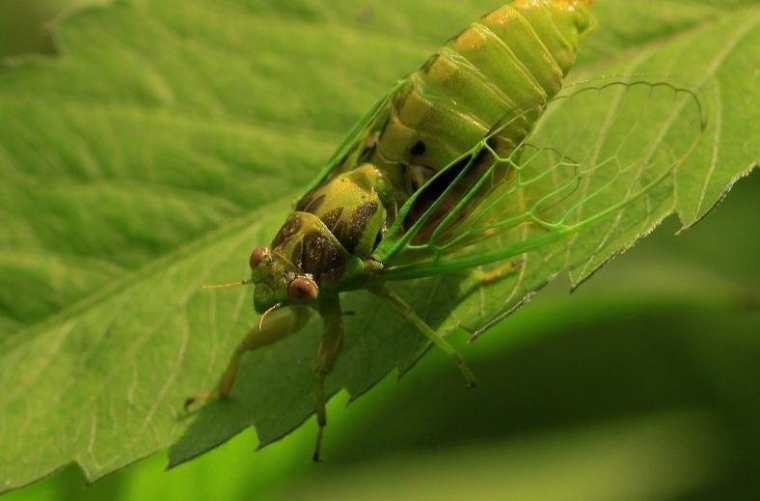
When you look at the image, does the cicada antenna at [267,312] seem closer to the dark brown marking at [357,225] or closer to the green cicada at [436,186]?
the green cicada at [436,186]

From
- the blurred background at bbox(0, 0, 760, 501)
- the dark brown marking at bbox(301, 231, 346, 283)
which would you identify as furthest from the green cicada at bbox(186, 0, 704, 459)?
the blurred background at bbox(0, 0, 760, 501)

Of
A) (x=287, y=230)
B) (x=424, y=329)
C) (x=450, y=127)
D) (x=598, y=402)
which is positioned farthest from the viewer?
(x=598, y=402)

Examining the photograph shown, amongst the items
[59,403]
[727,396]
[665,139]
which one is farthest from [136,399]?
[727,396]

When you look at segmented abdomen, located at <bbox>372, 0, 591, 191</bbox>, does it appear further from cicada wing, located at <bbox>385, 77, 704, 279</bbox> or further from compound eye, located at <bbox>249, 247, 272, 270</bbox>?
compound eye, located at <bbox>249, 247, 272, 270</bbox>

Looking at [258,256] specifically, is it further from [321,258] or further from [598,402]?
[598,402]

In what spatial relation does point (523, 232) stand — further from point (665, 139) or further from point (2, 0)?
point (2, 0)

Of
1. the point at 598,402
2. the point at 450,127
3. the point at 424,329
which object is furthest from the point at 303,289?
the point at 598,402
